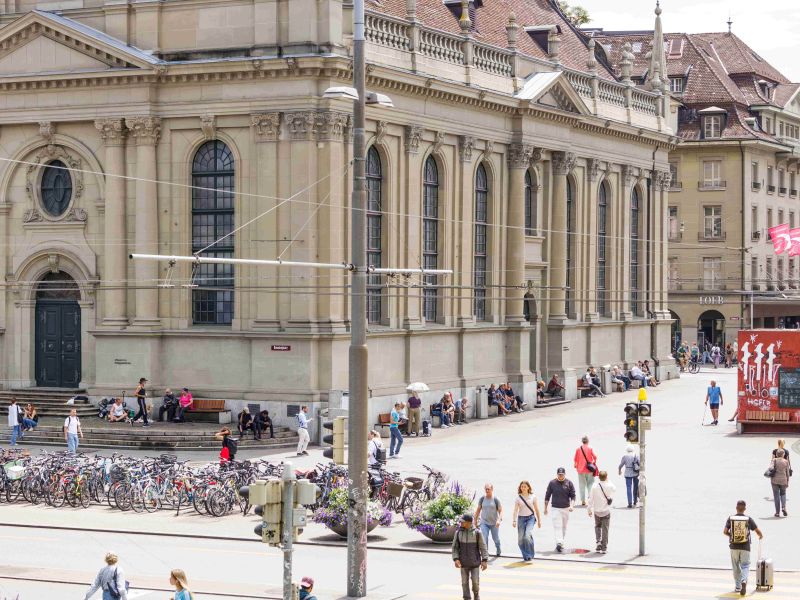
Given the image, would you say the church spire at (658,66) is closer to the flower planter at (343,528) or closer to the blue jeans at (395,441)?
the blue jeans at (395,441)

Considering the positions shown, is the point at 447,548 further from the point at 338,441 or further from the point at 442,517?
the point at 338,441

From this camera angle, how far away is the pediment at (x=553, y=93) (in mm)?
68162

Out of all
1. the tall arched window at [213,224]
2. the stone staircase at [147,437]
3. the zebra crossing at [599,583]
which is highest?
the tall arched window at [213,224]

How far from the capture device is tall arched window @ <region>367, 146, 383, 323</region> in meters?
58.6

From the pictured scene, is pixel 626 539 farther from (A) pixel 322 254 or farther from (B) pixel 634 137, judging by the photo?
(B) pixel 634 137

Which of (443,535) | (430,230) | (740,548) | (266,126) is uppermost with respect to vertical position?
(266,126)

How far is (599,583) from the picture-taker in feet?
104

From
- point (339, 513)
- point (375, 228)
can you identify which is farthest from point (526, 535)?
point (375, 228)

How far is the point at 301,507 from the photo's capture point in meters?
24.9

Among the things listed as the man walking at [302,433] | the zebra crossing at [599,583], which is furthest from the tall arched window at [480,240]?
the zebra crossing at [599,583]

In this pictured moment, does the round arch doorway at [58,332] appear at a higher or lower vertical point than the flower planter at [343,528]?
higher

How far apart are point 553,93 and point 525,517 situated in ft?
130

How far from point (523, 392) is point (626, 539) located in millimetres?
31783

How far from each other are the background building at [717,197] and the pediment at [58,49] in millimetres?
53643
